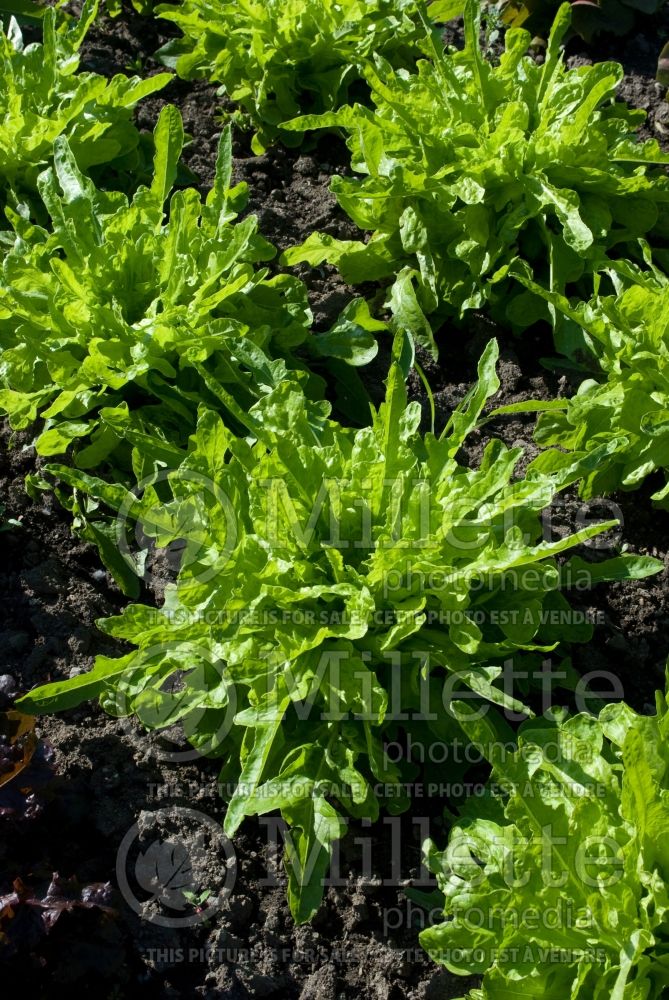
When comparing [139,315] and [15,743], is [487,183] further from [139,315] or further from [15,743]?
[15,743]

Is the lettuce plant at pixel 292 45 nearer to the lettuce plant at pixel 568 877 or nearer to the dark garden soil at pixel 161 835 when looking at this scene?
the dark garden soil at pixel 161 835

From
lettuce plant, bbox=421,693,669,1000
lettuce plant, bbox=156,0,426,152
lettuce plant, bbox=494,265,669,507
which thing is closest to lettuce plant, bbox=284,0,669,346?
lettuce plant, bbox=494,265,669,507

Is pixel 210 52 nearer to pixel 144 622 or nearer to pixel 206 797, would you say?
pixel 144 622

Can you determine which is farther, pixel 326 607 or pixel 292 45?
pixel 292 45

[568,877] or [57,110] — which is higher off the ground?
[57,110]

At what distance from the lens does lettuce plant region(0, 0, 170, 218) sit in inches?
128

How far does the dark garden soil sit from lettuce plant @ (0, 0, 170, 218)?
0.93 m

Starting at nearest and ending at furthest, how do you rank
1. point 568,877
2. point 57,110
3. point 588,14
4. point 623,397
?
point 568,877, point 623,397, point 57,110, point 588,14

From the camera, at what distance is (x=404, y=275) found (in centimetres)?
313

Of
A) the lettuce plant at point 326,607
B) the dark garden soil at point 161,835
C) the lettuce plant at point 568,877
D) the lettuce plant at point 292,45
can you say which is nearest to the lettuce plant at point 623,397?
the dark garden soil at point 161,835

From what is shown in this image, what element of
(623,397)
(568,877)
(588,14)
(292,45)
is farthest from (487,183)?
(568,877)

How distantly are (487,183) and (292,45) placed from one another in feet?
3.37

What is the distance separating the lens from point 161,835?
2.34m

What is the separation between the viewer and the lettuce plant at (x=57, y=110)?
326 cm
